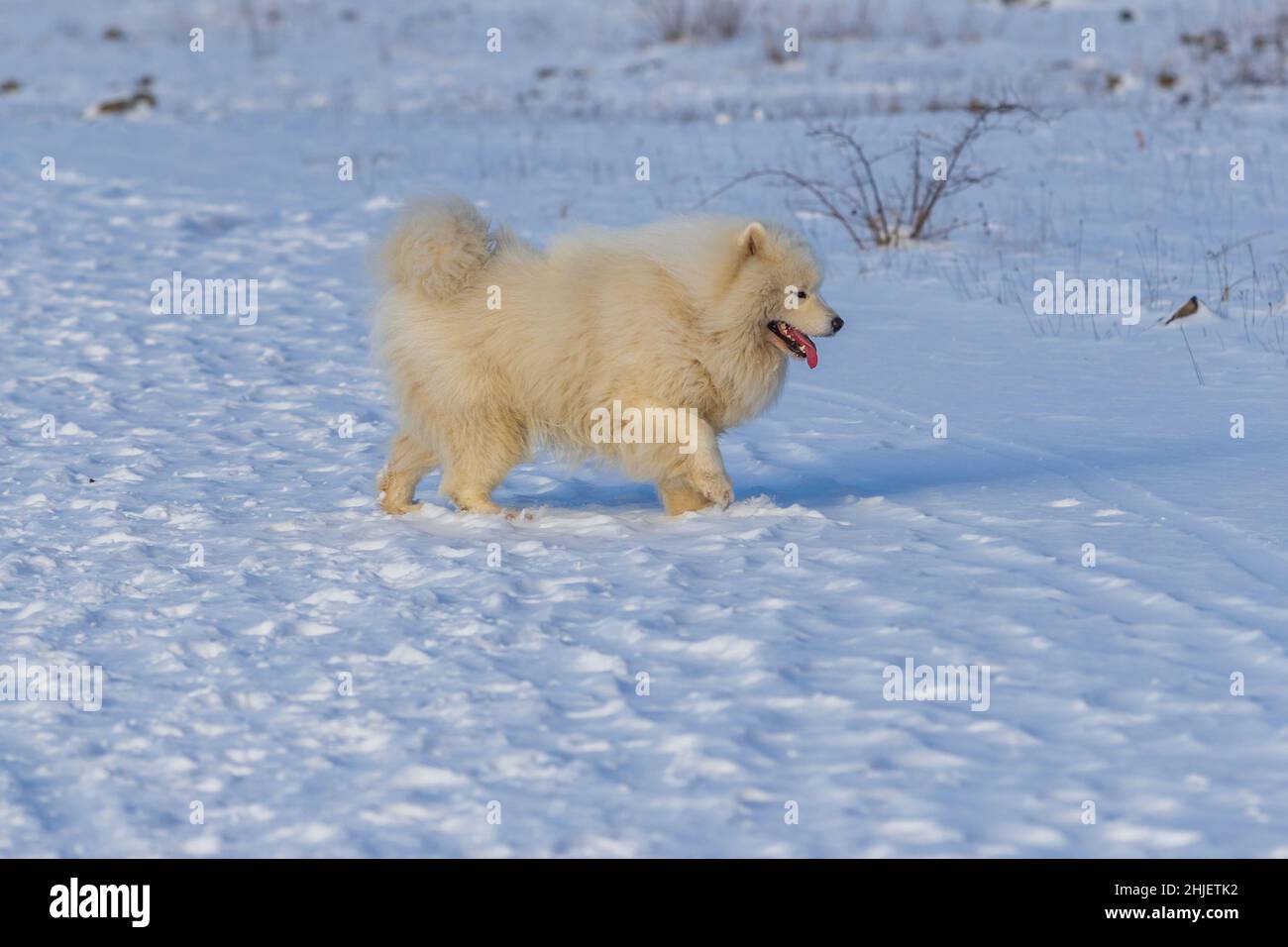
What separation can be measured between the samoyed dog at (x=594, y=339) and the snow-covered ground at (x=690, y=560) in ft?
1.17

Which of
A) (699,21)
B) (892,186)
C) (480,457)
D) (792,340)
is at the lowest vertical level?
(480,457)

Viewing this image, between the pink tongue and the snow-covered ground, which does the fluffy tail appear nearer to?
the snow-covered ground

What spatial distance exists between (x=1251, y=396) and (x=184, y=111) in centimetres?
1695

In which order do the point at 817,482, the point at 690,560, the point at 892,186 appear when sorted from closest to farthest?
the point at 690,560, the point at 817,482, the point at 892,186

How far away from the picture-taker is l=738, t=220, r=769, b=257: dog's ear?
652 cm

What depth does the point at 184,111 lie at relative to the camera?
2167cm

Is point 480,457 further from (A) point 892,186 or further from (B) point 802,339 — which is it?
(A) point 892,186

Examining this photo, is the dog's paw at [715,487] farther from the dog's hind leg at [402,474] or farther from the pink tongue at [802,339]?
the dog's hind leg at [402,474]

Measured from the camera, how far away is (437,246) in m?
6.73

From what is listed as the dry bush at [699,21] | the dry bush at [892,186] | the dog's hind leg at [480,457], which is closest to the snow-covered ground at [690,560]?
the dog's hind leg at [480,457]

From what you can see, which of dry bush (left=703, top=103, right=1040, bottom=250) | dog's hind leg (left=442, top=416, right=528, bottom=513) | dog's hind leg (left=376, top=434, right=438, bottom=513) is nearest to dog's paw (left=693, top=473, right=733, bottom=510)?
dog's hind leg (left=442, top=416, right=528, bottom=513)

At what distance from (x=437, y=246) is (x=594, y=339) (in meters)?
0.78

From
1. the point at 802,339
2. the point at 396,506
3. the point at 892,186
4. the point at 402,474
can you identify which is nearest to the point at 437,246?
the point at 402,474

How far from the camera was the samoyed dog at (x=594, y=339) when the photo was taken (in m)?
6.60
